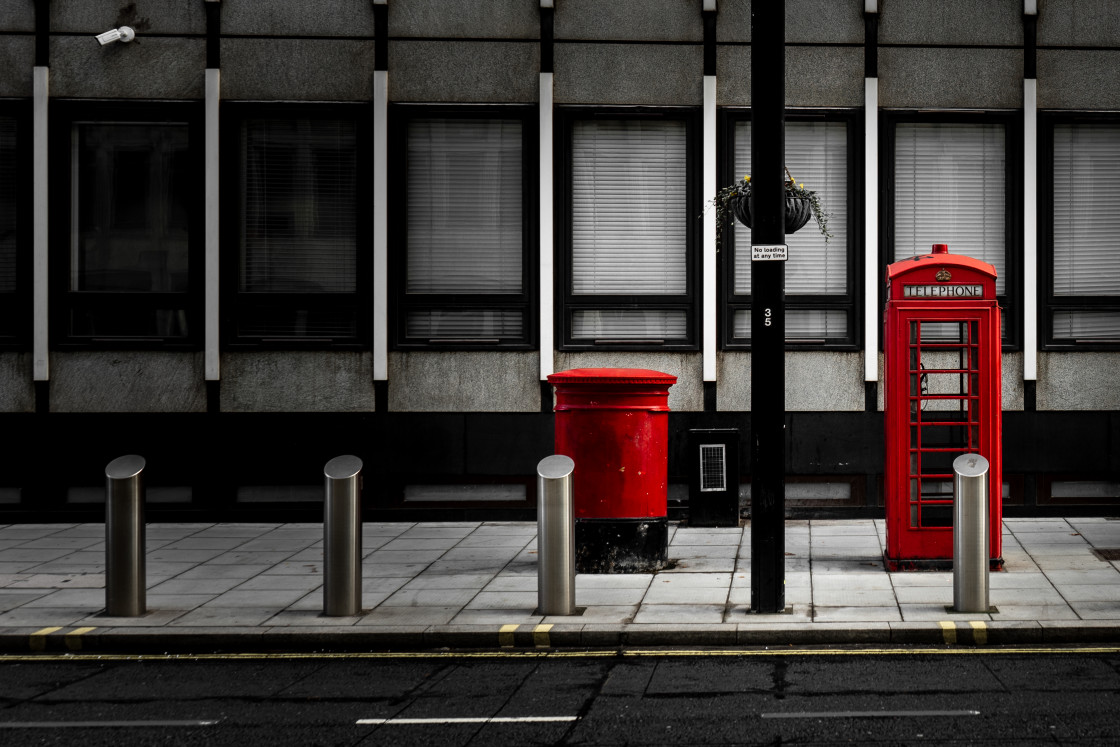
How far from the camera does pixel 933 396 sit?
909 cm

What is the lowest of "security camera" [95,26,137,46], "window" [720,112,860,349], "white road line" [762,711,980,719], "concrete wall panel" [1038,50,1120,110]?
"white road line" [762,711,980,719]

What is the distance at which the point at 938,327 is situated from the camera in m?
12.0

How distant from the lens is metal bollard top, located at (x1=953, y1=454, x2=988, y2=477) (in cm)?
753

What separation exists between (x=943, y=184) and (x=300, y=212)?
22.8ft

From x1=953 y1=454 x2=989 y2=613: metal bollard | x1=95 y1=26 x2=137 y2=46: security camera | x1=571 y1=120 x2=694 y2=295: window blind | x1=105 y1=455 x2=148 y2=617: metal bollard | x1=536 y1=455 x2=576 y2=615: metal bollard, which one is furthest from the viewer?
x1=571 y1=120 x2=694 y2=295: window blind

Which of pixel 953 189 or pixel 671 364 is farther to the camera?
pixel 953 189

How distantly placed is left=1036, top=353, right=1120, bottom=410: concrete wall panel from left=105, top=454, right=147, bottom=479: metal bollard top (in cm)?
895

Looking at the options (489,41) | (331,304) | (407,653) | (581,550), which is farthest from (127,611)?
(489,41)

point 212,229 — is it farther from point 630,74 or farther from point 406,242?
point 630,74

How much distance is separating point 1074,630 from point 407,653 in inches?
160

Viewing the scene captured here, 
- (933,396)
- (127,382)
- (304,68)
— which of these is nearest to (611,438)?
(933,396)

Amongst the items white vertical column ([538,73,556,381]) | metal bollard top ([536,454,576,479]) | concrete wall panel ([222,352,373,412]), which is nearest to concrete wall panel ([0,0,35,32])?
concrete wall panel ([222,352,373,412])

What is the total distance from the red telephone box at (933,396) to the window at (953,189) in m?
3.34

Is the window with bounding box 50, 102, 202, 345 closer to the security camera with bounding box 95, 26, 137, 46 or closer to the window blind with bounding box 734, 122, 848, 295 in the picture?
the security camera with bounding box 95, 26, 137, 46
